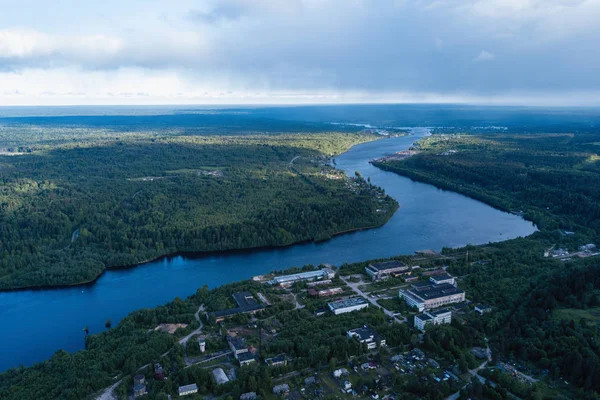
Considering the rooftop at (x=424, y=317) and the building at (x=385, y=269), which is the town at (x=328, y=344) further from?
the building at (x=385, y=269)

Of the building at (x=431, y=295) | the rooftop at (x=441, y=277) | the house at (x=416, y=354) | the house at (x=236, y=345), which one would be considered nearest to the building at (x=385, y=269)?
the rooftop at (x=441, y=277)

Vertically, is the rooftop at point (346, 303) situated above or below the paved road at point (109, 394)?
above

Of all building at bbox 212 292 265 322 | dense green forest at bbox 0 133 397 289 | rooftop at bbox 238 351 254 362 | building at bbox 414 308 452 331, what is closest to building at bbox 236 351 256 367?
rooftop at bbox 238 351 254 362

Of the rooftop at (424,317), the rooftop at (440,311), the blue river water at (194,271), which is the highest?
the rooftop at (440,311)

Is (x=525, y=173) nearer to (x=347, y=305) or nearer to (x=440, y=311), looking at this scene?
(x=440, y=311)

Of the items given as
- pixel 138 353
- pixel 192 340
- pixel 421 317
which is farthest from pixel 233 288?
pixel 421 317
